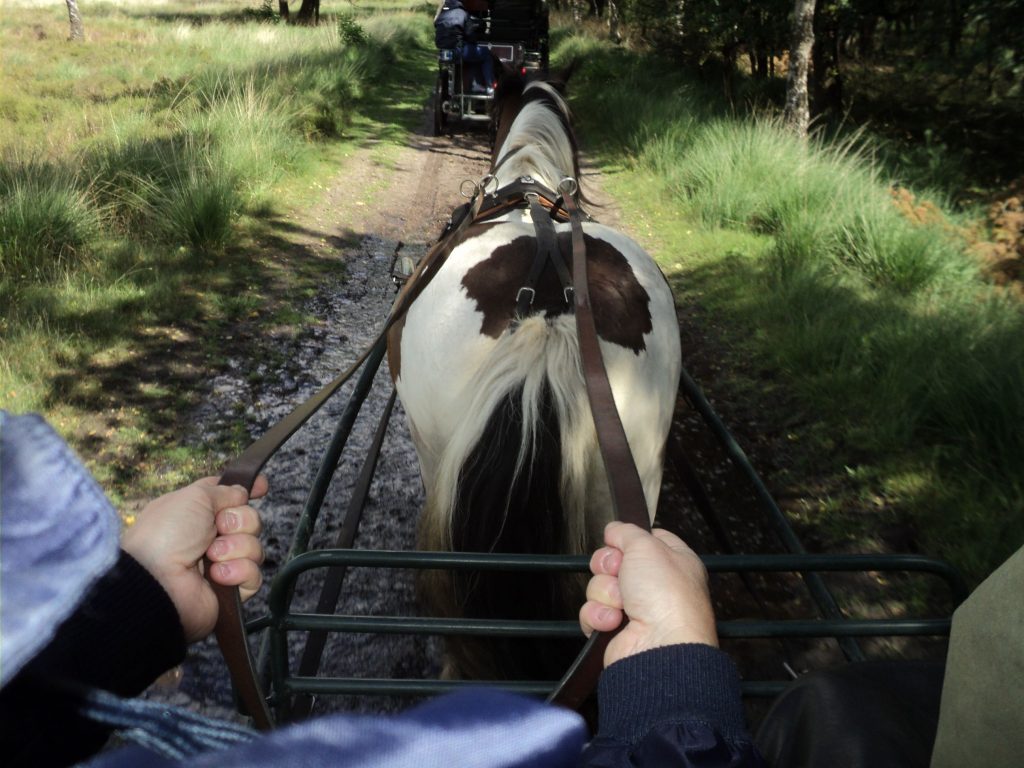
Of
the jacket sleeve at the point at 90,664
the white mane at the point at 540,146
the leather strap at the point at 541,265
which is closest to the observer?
the jacket sleeve at the point at 90,664

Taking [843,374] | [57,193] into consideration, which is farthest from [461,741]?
[57,193]

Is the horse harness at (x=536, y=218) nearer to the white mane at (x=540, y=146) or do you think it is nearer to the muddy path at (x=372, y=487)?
the white mane at (x=540, y=146)

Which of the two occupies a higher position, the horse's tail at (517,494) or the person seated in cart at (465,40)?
the person seated in cart at (465,40)

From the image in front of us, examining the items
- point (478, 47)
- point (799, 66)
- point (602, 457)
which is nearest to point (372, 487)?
point (602, 457)

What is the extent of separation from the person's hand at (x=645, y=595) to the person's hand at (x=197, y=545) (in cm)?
59

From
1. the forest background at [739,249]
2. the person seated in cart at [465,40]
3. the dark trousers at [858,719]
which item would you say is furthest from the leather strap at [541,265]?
the person seated in cart at [465,40]

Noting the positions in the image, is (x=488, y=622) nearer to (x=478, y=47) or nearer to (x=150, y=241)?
(x=150, y=241)

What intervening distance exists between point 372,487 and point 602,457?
2.13 m

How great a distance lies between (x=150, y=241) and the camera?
5680mm

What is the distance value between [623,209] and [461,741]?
7.85 metres

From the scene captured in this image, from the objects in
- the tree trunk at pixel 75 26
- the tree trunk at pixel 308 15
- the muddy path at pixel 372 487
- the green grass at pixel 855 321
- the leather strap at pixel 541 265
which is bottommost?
the muddy path at pixel 372 487

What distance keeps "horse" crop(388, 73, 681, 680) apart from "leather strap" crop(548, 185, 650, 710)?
3.6 inches

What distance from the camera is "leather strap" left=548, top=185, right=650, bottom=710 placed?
3.60ft

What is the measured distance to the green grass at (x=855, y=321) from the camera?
10.4 ft
